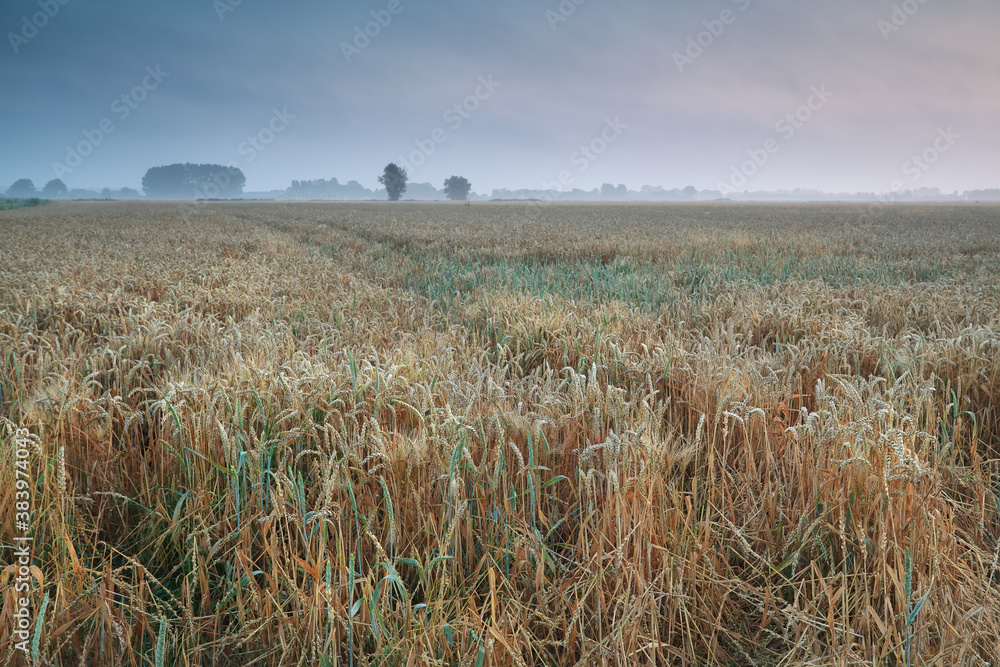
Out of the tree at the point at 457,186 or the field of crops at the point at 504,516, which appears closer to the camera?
the field of crops at the point at 504,516

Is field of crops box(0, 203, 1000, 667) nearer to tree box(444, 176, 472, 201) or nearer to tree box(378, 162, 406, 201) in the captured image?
tree box(378, 162, 406, 201)

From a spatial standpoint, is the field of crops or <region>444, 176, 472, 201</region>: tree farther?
<region>444, 176, 472, 201</region>: tree

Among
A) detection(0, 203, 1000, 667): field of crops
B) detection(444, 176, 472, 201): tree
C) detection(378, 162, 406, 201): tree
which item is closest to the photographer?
detection(0, 203, 1000, 667): field of crops

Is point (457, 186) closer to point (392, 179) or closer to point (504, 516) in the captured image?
point (392, 179)

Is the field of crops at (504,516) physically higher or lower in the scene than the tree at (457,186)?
lower

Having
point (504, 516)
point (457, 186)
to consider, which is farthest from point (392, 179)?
point (504, 516)

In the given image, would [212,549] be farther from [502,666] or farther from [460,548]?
[502,666]

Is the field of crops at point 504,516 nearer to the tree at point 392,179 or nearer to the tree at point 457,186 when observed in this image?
the tree at point 392,179

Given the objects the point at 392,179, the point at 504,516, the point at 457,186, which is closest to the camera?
the point at 504,516

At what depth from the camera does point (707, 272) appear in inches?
362

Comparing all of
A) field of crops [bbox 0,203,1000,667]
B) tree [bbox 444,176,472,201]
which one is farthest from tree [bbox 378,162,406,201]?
field of crops [bbox 0,203,1000,667]

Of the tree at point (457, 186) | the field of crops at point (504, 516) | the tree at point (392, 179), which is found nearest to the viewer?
the field of crops at point (504, 516)

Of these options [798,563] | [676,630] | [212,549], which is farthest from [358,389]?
[798,563]

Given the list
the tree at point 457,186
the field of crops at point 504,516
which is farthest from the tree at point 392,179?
the field of crops at point 504,516
